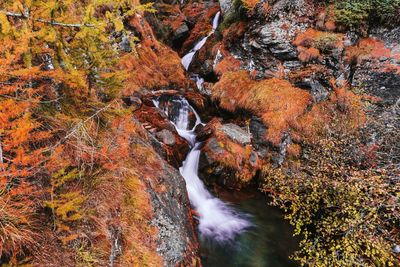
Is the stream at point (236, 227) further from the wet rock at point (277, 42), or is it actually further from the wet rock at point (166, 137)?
the wet rock at point (277, 42)

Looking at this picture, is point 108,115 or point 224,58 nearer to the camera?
point 108,115

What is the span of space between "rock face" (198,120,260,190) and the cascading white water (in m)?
0.32

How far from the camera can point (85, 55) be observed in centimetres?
339

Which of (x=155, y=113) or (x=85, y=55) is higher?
(x=85, y=55)

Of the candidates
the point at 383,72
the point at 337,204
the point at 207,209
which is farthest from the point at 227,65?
the point at 337,204

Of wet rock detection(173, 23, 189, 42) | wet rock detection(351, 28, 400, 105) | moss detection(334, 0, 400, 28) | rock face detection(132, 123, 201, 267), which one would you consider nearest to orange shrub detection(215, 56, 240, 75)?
moss detection(334, 0, 400, 28)

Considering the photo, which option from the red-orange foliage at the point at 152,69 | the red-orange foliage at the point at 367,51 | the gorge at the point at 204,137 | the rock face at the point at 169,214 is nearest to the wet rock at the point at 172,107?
the gorge at the point at 204,137

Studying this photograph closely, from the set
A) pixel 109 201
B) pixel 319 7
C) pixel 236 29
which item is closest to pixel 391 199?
pixel 109 201

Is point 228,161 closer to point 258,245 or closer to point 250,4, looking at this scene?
point 258,245

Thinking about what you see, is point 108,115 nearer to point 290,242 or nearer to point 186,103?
point 290,242

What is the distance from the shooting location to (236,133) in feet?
27.7

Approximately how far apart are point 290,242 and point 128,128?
16.4ft

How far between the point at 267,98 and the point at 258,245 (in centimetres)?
517

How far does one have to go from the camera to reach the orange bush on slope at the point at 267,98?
8312 millimetres
